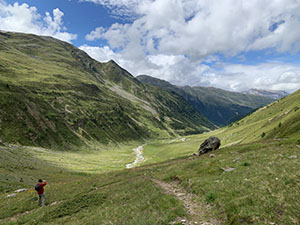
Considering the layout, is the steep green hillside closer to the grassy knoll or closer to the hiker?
the grassy knoll

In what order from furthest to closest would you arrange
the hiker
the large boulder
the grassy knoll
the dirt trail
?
the large boulder → the hiker → the grassy knoll → the dirt trail

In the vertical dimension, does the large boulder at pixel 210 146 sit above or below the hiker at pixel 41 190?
below

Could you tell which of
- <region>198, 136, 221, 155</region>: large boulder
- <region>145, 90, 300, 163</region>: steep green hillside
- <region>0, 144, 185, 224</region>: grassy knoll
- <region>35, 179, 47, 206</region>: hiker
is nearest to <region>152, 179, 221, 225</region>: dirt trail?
<region>0, 144, 185, 224</region>: grassy knoll

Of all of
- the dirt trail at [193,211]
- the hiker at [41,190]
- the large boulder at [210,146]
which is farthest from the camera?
the large boulder at [210,146]

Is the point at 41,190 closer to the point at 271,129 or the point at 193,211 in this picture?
the point at 193,211

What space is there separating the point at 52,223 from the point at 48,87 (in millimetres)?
210898

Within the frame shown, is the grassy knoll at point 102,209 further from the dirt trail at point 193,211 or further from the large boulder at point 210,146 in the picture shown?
the large boulder at point 210,146

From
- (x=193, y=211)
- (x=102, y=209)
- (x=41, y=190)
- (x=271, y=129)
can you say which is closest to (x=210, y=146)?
(x=271, y=129)

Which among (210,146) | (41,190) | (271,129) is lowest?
(210,146)

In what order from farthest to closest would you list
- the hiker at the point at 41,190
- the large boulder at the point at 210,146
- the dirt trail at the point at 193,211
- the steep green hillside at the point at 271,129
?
the large boulder at the point at 210,146, the steep green hillside at the point at 271,129, the hiker at the point at 41,190, the dirt trail at the point at 193,211

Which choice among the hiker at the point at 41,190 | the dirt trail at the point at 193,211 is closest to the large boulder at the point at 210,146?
the dirt trail at the point at 193,211

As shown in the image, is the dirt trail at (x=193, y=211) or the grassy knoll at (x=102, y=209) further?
the grassy knoll at (x=102, y=209)

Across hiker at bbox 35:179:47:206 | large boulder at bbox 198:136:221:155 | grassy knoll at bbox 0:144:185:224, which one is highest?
hiker at bbox 35:179:47:206

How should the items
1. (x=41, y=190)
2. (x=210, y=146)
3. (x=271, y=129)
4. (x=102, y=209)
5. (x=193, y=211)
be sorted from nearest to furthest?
(x=193, y=211) → (x=102, y=209) → (x=41, y=190) → (x=210, y=146) → (x=271, y=129)
